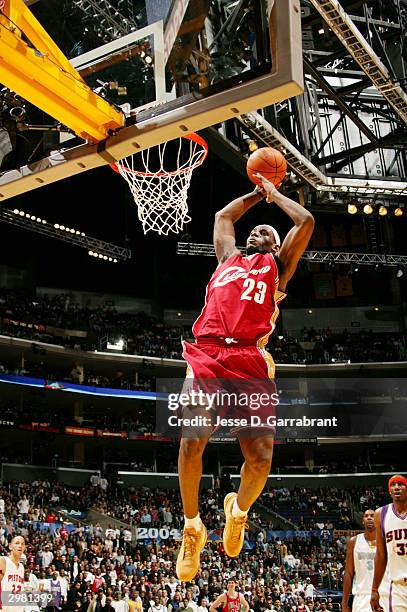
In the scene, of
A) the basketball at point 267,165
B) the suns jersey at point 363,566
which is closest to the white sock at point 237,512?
the basketball at point 267,165

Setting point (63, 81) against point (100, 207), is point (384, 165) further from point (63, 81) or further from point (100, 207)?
point (100, 207)

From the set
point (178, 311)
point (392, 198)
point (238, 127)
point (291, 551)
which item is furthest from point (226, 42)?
point (178, 311)

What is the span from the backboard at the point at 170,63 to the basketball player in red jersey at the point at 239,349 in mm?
624

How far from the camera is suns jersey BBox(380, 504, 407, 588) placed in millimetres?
5367

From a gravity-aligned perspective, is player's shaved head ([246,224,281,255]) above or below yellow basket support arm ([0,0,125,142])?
below

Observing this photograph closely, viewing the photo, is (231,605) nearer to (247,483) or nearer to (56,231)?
(247,483)

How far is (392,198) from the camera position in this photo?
16.1 meters

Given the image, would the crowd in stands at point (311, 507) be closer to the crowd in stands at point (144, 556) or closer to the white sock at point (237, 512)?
the crowd in stands at point (144, 556)

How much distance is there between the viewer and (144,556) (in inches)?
712

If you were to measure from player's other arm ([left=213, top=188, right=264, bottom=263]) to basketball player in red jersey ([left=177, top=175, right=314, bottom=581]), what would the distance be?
0.12m

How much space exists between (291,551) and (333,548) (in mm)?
1356

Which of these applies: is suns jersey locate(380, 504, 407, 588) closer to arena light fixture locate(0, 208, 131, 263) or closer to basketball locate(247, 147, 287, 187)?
basketball locate(247, 147, 287, 187)

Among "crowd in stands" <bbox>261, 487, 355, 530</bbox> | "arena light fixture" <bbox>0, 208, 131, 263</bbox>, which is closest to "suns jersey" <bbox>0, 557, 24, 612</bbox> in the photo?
"arena light fixture" <bbox>0, 208, 131, 263</bbox>

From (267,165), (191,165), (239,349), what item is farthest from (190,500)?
(191,165)
